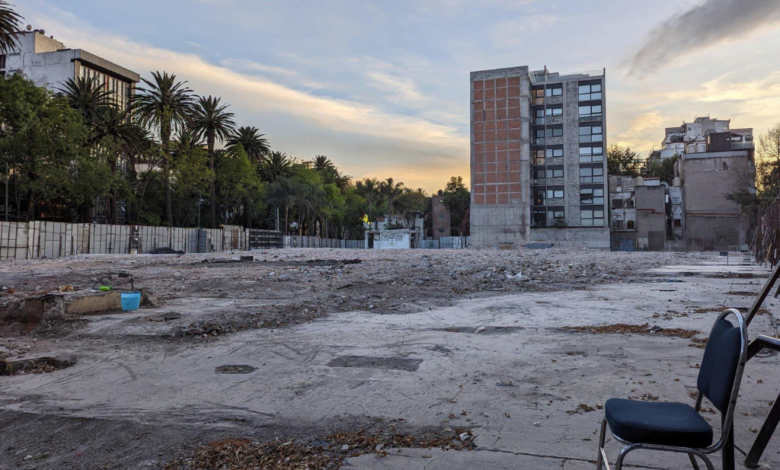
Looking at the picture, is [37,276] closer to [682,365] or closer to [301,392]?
[301,392]

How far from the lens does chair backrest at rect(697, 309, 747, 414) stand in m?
1.87

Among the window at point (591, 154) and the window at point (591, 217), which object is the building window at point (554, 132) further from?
the window at point (591, 217)

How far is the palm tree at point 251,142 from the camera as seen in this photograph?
5731cm

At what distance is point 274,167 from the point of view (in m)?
67.0

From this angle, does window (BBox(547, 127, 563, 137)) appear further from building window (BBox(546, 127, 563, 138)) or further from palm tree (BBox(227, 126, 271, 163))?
palm tree (BBox(227, 126, 271, 163))

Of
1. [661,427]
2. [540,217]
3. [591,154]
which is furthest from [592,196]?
[661,427]

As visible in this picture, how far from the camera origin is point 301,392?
160 inches

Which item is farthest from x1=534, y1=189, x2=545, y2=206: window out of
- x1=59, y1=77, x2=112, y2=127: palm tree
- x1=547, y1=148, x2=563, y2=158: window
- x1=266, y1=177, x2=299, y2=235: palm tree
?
x1=59, y1=77, x2=112, y2=127: palm tree

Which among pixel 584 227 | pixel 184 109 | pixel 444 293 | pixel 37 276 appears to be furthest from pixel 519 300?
pixel 584 227

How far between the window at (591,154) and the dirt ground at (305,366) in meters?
54.5

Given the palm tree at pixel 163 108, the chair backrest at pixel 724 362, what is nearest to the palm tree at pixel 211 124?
the palm tree at pixel 163 108

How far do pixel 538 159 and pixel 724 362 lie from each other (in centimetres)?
6533

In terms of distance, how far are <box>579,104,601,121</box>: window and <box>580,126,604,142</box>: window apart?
3.67 feet

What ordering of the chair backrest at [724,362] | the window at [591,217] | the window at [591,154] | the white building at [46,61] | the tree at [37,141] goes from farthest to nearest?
the window at [591,154]
the window at [591,217]
the white building at [46,61]
the tree at [37,141]
the chair backrest at [724,362]
